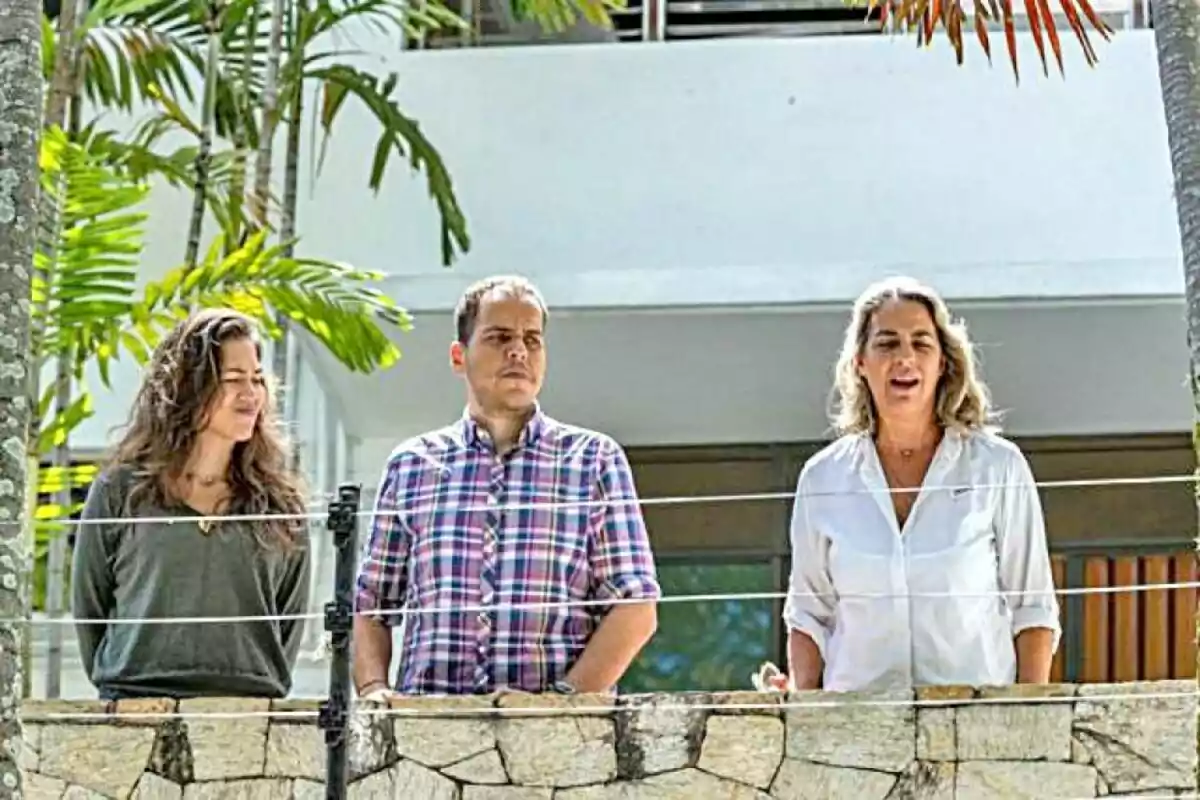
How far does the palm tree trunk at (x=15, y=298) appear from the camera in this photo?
11.0ft

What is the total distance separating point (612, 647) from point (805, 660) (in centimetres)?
39

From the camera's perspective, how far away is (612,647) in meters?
4.36

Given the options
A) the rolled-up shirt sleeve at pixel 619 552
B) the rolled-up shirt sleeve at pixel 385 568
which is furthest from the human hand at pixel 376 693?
the rolled-up shirt sleeve at pixel 619 552

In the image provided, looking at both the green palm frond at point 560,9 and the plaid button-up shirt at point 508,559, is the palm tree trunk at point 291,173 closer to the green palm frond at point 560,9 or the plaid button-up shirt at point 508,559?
the green palm frond at point 560,9

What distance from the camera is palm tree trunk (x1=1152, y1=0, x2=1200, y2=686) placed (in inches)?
135

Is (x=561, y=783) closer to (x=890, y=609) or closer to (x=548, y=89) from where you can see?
(x=890, y=609)

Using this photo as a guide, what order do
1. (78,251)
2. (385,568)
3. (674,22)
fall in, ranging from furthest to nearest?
(674,22) < (78,251) < (385,568)

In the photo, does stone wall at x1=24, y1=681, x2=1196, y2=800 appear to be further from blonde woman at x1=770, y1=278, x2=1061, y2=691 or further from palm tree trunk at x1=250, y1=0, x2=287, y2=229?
palm tree trunk at x1=250, y1=0, x2=287, y2=229

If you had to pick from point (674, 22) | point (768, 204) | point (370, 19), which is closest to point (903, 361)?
point (768, 204)

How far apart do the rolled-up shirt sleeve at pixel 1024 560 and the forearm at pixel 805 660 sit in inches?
15.1

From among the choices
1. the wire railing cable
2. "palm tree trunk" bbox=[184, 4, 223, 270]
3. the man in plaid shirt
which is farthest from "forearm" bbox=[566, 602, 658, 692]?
"palm tree trunk" bbox=[184, 4, 223, 270]

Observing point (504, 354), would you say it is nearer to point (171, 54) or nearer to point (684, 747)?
point (684, 747)

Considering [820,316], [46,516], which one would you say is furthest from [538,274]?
[46,516]

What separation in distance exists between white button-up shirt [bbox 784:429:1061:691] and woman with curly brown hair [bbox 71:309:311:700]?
103 centimetres
